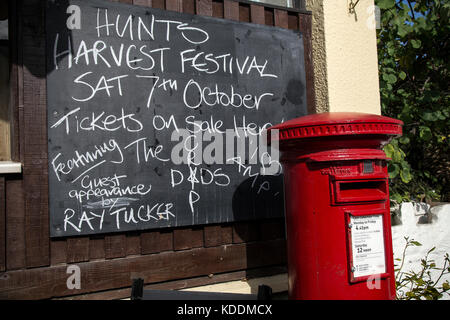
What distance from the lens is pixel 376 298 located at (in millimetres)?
2592

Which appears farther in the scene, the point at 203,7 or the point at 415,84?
the point at 415,84

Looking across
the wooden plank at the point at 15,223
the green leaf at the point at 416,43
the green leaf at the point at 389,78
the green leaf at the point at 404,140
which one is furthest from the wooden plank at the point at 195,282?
the green leaf at the point at 416,43

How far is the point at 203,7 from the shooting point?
12.2ft

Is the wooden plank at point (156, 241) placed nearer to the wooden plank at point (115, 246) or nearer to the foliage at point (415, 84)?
the wooden plank at point (115, 246)

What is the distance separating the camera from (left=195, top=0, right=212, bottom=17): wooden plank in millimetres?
3688

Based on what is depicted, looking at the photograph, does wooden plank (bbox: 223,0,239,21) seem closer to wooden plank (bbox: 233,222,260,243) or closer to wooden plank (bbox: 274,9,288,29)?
wooden plank (bbox: 274,9,288,29)

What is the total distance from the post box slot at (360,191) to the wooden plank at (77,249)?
1.98 meters

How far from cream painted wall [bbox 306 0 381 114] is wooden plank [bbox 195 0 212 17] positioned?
126cm

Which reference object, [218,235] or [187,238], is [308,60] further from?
[187,238]

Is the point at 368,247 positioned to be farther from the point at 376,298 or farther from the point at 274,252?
the point at 274,252

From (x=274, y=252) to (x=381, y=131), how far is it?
5.89 feet

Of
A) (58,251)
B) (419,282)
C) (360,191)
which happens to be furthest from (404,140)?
(58,251)

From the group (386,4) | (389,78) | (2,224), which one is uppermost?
(386,4)

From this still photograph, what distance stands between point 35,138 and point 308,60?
9.29 ft
